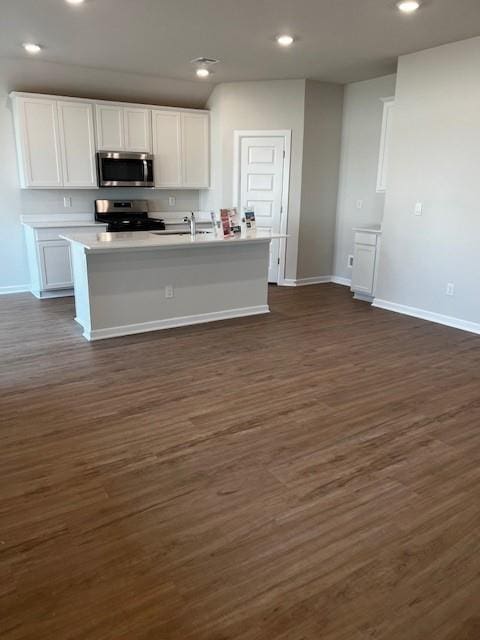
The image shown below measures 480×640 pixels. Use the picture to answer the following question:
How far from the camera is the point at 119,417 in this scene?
302 cm

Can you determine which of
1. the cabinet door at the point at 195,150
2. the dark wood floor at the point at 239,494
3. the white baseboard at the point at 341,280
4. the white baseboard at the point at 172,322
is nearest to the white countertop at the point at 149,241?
the white baseboard at the point at 172,322

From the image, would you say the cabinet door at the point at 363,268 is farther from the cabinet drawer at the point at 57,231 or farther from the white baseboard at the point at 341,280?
the cabinet drawer at the point at 57,231

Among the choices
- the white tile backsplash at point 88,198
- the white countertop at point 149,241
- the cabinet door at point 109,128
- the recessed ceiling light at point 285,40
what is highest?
the recessed ceiling light at point 285,40

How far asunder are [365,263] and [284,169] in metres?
1.73

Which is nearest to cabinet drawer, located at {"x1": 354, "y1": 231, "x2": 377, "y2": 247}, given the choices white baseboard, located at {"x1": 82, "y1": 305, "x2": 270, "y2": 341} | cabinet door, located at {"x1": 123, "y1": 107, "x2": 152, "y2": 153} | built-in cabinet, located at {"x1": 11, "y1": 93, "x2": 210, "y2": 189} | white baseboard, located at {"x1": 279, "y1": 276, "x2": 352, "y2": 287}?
white baseboard, located at {"x1": 279, "y1": 276, "x2": 352, "y2": 287}

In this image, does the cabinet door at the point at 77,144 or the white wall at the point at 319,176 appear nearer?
the cabinet door at the point at 77,144

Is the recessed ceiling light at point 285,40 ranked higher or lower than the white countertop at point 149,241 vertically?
higher

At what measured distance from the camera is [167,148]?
665cm

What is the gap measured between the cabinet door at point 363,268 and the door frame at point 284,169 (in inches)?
42.7

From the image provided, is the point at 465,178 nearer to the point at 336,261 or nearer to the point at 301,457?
the point at 336,261

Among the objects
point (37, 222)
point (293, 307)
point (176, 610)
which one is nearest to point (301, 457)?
point (176, 610)

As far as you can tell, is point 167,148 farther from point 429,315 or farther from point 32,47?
point 429,315

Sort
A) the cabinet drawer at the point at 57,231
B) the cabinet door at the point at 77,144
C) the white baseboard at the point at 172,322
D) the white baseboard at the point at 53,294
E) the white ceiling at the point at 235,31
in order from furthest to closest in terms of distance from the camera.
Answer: the white baseboard at the point at 53,294 < the cabinet door at the point at 77,144 < the cabinet drawer at the point at 57,231 < the white baseboard at the point at 172,322 < the white ceiling at the point at 235,31

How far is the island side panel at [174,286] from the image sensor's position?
4.41 m
